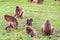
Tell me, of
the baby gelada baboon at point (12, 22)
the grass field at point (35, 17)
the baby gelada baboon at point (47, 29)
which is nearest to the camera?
the grass field at point (35, 17)

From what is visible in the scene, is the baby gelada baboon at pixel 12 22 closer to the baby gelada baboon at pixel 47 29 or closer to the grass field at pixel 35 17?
the grass field at pixel 35 17

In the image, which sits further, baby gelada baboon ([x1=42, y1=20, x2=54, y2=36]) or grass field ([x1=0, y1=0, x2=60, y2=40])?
baby gelada baboon ([x1=42, y1=20, x2=54, y2=36])

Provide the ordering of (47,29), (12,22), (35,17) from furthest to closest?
(35,17)
(12,22)
(47,29)

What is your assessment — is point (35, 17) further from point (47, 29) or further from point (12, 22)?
point (47, 29)

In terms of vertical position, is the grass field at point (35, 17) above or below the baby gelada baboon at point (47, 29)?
below

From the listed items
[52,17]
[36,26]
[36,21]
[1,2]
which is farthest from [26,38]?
[1,2]

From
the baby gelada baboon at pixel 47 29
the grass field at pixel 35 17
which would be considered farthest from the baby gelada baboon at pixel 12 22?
the baby gelada baboon at pixel 47 29

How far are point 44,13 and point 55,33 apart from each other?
433 cm

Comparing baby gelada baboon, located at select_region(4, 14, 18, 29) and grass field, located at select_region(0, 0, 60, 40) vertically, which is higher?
baby gelada baboon, located at select_region(4, 14, 18, 29)

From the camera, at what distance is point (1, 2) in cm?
1691

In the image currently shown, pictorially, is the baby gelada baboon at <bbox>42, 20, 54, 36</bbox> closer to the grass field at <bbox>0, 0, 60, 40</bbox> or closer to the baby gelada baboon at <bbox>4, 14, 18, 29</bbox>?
the grass field at <bbox>0, 0, 60, 40</bbox>

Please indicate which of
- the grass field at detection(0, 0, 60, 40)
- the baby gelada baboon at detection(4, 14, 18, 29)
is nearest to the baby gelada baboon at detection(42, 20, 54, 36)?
the grass field at detection(0, 0, 60, 40)

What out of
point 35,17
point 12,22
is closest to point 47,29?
point 12,22

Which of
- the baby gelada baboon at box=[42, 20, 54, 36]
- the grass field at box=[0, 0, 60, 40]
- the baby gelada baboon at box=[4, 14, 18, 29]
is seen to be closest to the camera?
the grass field at box=[0, 0, 60, 40]
